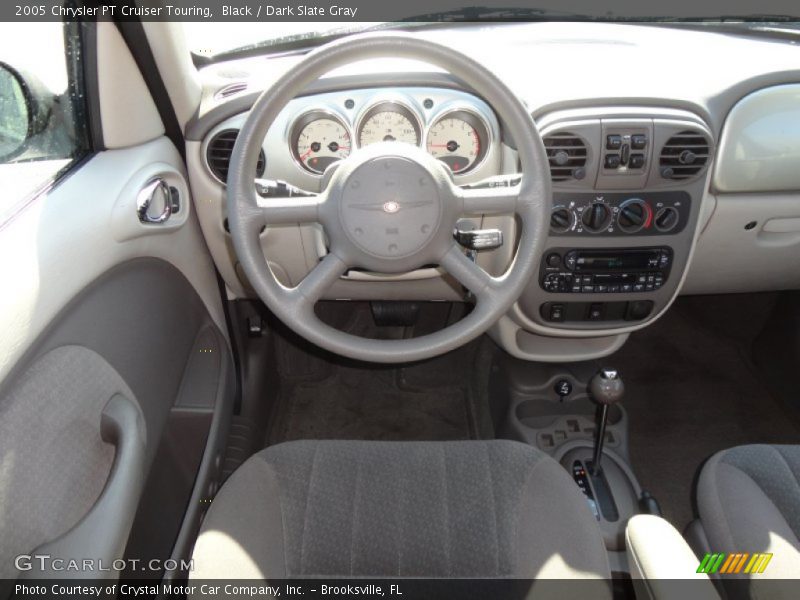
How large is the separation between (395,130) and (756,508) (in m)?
1.18

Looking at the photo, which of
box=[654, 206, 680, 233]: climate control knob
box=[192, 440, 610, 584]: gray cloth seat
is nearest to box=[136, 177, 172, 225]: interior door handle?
box=[192, 440, 610, 584]: gray cloth seat

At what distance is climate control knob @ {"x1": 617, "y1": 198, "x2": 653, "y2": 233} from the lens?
1680 mm

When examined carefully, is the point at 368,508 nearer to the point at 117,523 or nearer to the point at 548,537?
the point at 548,537

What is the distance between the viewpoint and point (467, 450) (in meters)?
1.42

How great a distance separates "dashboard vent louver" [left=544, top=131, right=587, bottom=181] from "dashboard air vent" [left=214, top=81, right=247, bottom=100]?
31.9 inches

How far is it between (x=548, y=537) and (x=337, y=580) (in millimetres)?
410

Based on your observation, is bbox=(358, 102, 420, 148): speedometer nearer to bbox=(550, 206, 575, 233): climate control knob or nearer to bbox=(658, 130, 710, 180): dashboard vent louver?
bbox=(550, 206, 575, 233): climate control knob

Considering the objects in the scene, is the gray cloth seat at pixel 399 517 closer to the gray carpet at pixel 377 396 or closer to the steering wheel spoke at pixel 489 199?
the steering wheel spoke at pixel 489 199

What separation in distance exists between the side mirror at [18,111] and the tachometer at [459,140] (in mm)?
910

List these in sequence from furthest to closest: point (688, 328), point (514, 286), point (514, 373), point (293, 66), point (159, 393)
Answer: point (688, 328) → point (514, 373) → point (159, 393) → point (514, 286) → point (293, 66)

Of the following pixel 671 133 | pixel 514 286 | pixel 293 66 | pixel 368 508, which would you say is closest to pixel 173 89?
pixel 293 66

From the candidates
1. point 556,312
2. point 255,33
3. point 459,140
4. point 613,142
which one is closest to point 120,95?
point 255,33

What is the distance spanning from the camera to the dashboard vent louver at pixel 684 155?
1593 millimetres

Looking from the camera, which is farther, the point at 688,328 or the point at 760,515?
the point at 688,328
